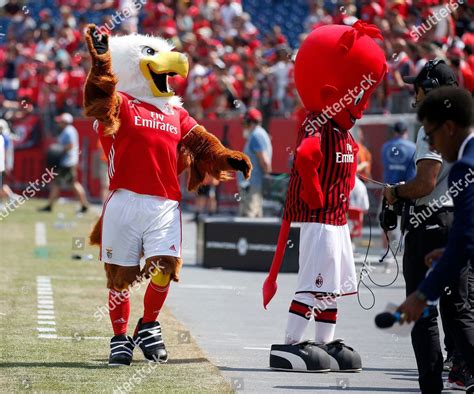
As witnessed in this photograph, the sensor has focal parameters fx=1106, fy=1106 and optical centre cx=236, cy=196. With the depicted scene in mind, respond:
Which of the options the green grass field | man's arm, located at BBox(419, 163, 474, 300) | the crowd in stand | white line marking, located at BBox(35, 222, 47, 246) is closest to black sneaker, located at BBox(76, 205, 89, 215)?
white line marking, located at BBox(35, 222, 47, 246)

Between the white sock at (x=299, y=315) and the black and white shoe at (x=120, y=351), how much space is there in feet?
3.63

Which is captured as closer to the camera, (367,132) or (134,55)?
(134,55)

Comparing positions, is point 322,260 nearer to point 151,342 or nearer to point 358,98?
point 358,98

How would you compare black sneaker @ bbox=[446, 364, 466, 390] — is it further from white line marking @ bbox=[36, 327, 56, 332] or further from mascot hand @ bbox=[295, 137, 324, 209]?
white line marking @ bbox=[36, 327, 56, 332]

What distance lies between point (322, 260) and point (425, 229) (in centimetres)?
116

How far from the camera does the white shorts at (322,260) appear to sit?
24.7 feet

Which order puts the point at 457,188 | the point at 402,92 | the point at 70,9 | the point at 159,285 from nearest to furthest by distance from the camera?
the point at 457,188 → the point at 159,285 → the point at 402,92 → the point at 70,9

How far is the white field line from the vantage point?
8781 mm

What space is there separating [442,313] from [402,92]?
1163cm

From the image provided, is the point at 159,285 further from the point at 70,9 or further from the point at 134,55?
the point at 70,9

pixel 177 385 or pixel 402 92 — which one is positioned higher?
pixel 402 92

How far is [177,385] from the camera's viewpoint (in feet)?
22.1

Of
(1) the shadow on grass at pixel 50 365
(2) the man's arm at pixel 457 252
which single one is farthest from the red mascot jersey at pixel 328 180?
(2) the man's arm at pixel 457 252

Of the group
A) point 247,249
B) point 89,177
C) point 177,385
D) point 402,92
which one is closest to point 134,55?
point 177,385
